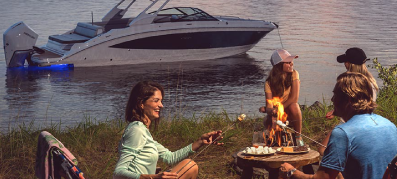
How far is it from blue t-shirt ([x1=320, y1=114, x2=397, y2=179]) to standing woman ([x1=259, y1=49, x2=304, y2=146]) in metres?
Result: 3.53

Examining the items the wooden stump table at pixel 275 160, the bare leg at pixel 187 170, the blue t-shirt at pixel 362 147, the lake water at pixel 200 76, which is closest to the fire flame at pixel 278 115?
the wooden stump table at pixel 275 160

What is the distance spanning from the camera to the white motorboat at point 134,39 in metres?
19.5

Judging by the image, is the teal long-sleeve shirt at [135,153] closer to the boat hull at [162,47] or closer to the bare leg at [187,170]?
the bare leg at [187,170]

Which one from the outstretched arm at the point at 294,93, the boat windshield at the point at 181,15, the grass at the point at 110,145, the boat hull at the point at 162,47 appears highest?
the outstretched arm at the point at 294,93

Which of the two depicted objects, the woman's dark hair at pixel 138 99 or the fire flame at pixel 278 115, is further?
the fire flame at pixel 278 115

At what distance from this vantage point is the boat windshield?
20.1 m

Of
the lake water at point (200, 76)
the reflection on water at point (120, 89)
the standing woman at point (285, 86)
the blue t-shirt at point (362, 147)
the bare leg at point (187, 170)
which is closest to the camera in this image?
the blue t-shirt at point (362, 147)

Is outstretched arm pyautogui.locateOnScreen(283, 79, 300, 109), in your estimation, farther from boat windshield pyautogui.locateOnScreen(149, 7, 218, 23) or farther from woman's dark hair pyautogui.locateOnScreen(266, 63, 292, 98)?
boat windshield pyautogui.locateOnScreen(149, 7, 218, 23)

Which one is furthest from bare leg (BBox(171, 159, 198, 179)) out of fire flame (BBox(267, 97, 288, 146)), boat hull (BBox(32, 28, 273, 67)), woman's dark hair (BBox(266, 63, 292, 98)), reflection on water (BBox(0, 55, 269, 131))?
boat hull (BBox(32, 28, 273, 67))

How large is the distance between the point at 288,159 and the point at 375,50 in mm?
19911

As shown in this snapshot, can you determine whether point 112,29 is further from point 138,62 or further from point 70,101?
point 70,101

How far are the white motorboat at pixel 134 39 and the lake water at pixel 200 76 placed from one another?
0.51 m

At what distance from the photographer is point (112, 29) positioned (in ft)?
63.9

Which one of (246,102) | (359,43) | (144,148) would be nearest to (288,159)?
(144,148)
